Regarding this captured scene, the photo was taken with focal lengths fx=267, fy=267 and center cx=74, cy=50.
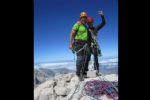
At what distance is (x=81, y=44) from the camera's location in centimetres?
862

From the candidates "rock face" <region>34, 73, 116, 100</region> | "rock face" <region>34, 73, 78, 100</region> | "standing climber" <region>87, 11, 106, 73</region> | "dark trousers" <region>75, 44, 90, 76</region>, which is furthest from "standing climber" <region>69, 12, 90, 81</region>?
"rock face" <region>34, 73, 78, 100</region>

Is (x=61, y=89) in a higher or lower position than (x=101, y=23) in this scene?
lower

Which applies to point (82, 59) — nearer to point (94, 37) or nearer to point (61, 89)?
point (94, 37)

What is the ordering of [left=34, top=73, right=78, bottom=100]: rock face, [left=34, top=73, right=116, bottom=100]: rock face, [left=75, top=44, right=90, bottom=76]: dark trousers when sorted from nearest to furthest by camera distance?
[left=34, top=73, right=116, bottom=100]: rock face → [left=34, top=73, right=78, bottom=100]: rock face → [left=75, top=44, right=90, bottom=76]: dark trousers

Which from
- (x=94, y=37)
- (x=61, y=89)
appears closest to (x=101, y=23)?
(x=94, y=37)

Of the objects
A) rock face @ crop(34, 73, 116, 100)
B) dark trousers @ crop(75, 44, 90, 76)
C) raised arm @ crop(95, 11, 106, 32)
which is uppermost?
raised arm @ crop(95, 11, 106, 32)

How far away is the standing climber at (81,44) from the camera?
8.38 m

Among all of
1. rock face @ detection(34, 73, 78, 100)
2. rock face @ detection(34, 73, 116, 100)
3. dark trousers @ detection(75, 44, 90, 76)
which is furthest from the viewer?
Result: dark trousers @ detection(75, 44, 90, 76)

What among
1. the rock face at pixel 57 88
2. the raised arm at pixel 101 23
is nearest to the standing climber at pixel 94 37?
the raised arm at pixel 101 23

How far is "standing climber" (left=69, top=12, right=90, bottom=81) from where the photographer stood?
27.5ft

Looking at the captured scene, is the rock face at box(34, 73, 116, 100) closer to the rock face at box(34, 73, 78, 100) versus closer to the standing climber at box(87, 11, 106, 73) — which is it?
the rock face at box(34, 73, 78, 100)
